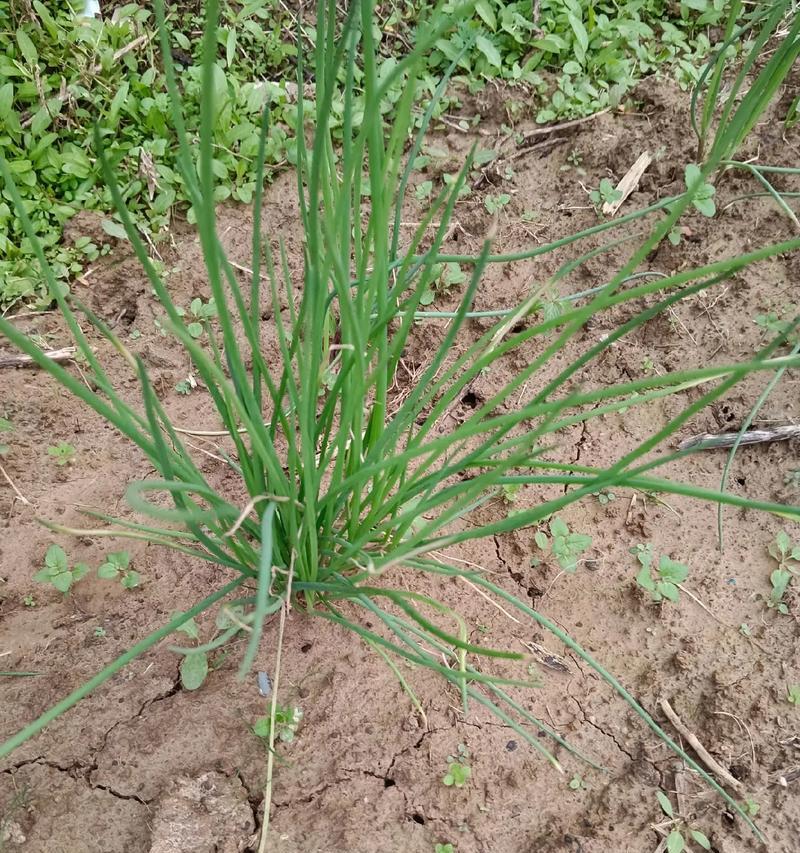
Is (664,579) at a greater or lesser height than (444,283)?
lesser

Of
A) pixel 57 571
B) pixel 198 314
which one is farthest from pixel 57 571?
pixel 198 314

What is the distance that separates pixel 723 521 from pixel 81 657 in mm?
1180

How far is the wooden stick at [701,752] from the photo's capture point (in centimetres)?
105

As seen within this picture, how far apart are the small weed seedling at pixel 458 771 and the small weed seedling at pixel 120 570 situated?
0.61 meters

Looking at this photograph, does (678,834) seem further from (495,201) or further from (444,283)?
(495,201)

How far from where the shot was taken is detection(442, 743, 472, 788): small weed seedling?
1.04m

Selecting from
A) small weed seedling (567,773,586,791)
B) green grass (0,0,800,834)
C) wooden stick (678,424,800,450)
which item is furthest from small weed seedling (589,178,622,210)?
small weed seedling (567,773,586,791)

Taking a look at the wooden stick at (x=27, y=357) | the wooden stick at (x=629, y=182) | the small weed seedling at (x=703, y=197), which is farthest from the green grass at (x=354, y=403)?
the wooden stick at (x=27, y=357)

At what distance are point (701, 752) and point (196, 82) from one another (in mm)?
1867

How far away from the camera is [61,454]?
1345 millimetres

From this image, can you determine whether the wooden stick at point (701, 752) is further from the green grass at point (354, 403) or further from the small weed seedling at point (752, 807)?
the green grass at point (354, 403)

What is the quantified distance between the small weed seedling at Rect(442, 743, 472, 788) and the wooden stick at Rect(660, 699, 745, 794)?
345 millimetres

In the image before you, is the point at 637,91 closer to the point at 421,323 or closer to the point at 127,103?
the point at 421,323

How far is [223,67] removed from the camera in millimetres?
1824
